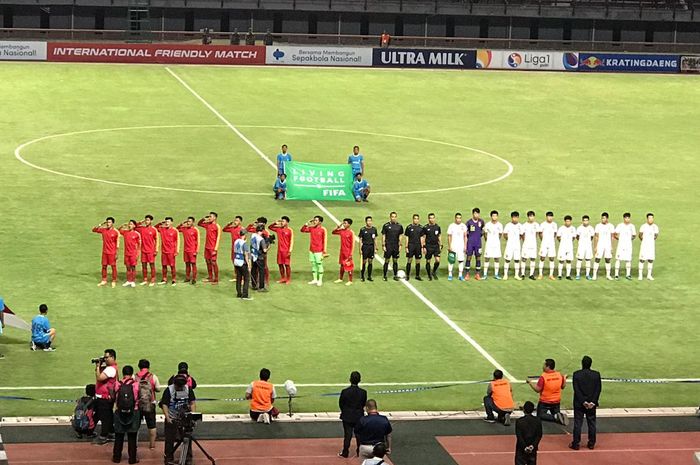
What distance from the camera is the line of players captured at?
3328 centimetres

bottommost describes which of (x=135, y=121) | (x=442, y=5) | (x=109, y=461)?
(x=109, y=461)

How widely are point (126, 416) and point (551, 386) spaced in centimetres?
759

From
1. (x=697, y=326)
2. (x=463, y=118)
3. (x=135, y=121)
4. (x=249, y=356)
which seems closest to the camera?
(x=249, y=356)

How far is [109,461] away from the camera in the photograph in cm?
2153

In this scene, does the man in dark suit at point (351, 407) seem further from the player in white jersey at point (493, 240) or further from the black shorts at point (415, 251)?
the player in white jersey at point (493, 240)

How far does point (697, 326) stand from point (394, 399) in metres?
9.74

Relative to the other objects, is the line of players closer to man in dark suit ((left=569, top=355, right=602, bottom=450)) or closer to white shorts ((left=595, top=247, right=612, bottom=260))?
white shorts ((left=595, top=247, right=612, bottom=260))

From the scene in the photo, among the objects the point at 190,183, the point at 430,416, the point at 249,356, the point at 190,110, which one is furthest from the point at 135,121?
the point at 430,416

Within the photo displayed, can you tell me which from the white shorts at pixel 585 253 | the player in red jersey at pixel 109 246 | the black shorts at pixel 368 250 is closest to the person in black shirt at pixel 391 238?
the black shorts at pixel 368 250

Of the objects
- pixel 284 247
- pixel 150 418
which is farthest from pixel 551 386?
pixel 284 247

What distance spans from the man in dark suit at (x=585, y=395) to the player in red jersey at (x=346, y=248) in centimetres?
1196

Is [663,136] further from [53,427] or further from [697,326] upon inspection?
[53,427]

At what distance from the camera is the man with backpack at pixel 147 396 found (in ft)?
71.1

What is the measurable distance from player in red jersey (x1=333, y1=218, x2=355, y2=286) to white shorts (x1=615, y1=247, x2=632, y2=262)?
24.1 ft
